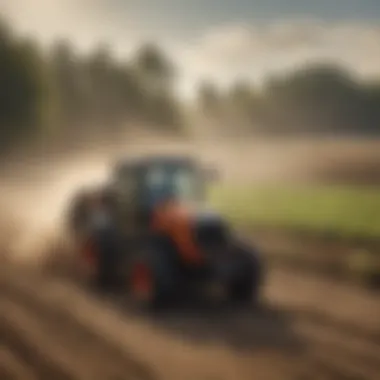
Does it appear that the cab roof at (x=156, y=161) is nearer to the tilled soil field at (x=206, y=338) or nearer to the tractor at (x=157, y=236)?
the tractor at (x=157, y=236)

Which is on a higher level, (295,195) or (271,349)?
(295,195)

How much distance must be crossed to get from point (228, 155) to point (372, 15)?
431 millimetres

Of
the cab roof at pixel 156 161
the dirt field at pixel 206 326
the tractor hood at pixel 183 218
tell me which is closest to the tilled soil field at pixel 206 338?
the dirt field at pixel 206 326

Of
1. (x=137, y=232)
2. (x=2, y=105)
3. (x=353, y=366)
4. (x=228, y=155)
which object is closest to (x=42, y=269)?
(x=137, y=232)

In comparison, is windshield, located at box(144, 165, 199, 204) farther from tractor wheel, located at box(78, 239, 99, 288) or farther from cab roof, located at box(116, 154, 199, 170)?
tractor wheel, located at box(78, 239, 99, 288)

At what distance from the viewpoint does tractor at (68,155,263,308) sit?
4.54ft

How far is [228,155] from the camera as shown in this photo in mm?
1407

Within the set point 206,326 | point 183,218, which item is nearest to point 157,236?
point 183,218

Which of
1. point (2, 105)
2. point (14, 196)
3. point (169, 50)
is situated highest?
point (169, 50)

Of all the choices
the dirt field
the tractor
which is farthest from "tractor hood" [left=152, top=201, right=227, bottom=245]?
the dirt field

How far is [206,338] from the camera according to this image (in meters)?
1.35

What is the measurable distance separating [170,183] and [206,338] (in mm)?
335

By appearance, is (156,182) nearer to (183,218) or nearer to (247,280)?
(183,218)

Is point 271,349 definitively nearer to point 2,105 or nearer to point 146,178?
point 146,178
